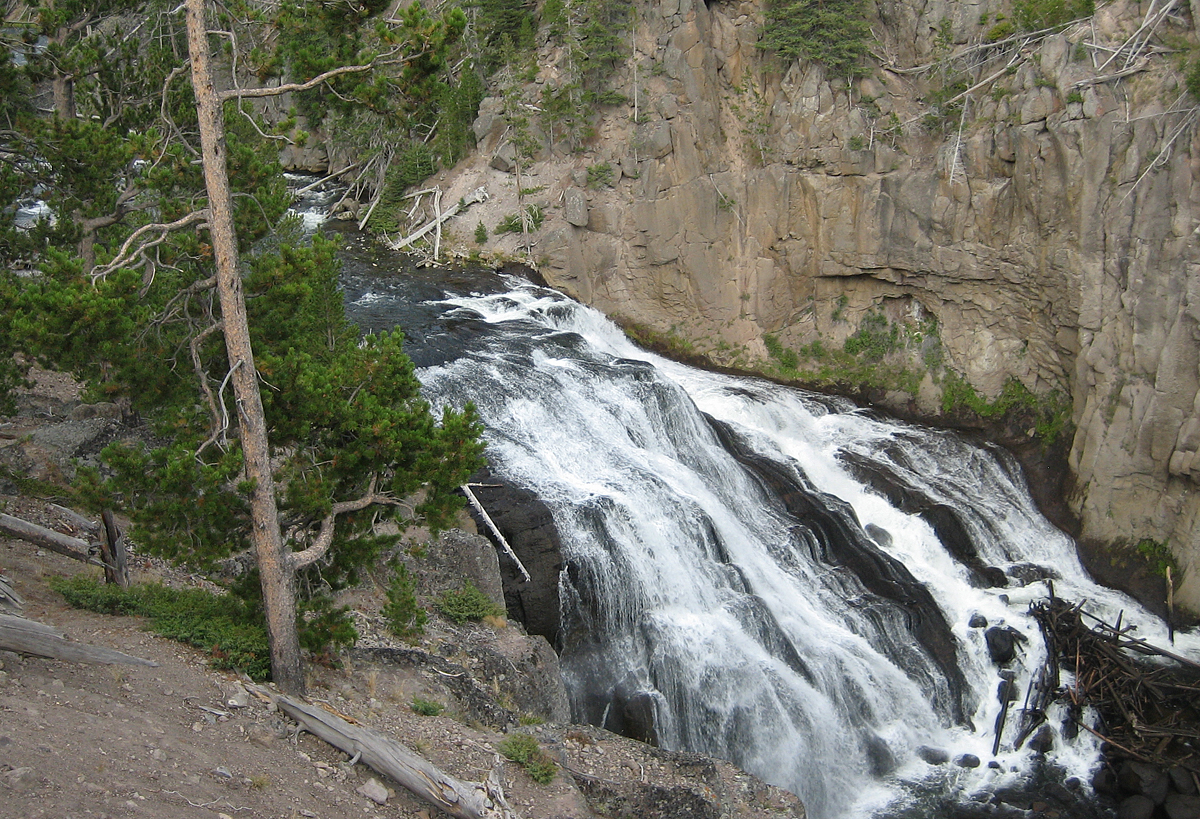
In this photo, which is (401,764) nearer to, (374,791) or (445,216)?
(374,791)

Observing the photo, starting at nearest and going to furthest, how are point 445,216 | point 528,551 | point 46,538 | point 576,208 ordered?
point 46,538 → point 528,551 → point 576,208 → point 445,216

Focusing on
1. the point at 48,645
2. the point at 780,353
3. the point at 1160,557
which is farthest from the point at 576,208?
the point at 48,645

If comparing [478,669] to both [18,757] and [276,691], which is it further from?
[18,757]

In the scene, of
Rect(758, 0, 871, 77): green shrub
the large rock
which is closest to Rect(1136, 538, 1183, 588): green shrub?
the large rock

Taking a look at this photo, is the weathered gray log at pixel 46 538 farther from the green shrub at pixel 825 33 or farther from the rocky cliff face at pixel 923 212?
the green shrub at pixel 825 33

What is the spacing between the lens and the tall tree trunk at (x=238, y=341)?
352 inches

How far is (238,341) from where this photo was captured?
910 centimetres

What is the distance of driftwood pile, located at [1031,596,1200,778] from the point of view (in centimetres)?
1583

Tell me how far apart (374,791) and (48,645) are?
348cm

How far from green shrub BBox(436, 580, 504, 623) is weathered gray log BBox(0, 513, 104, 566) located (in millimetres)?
4928

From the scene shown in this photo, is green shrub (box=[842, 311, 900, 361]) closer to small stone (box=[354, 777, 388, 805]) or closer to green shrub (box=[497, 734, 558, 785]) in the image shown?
green shrub (box=[497, 734, 558, 785])

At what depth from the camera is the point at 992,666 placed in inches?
701

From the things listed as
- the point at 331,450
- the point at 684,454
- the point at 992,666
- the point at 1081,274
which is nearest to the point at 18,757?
the point at 331,450

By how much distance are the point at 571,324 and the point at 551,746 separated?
1553 cm
